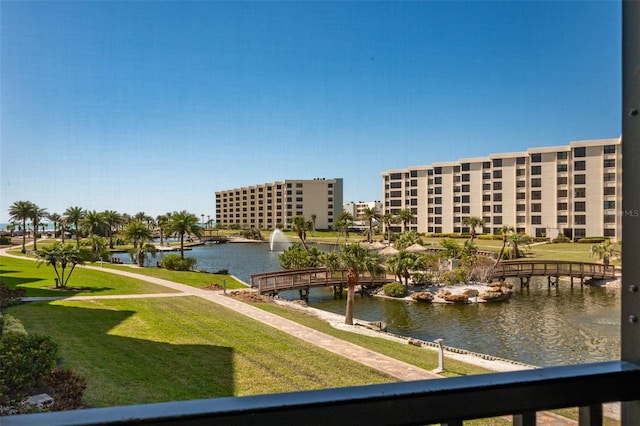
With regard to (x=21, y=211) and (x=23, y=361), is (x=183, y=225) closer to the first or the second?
(x=23, y=361)

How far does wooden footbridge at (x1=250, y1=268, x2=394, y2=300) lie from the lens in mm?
12703

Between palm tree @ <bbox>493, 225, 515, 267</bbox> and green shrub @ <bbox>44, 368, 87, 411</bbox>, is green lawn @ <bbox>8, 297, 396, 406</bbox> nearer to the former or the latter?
green shrub @ <bbox>44, 368, 87, 411</bbox>

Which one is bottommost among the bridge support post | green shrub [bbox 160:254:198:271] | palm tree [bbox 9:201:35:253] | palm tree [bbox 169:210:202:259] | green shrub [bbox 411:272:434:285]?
the bridge support post

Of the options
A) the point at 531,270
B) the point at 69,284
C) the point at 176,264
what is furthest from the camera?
the point at 176,264

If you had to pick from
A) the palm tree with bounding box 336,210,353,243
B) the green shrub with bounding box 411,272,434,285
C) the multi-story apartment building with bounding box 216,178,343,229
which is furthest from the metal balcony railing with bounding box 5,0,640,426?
the palm tree with bounding box 336,210,353,243

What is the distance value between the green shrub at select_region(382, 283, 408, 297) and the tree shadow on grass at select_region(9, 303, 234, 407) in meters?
8.96

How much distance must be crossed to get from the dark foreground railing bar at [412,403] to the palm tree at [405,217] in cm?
2121

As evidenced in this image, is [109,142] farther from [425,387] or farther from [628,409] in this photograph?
[628,409]

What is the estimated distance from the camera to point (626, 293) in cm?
68

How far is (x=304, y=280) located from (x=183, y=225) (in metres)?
Answer: 11.0

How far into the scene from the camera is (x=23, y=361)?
3059 mm

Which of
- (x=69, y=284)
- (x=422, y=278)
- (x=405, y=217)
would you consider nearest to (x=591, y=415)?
(x=69, y=284)

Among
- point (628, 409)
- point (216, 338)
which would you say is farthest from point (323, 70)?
point (216, 338)

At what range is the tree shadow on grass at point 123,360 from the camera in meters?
2.70
